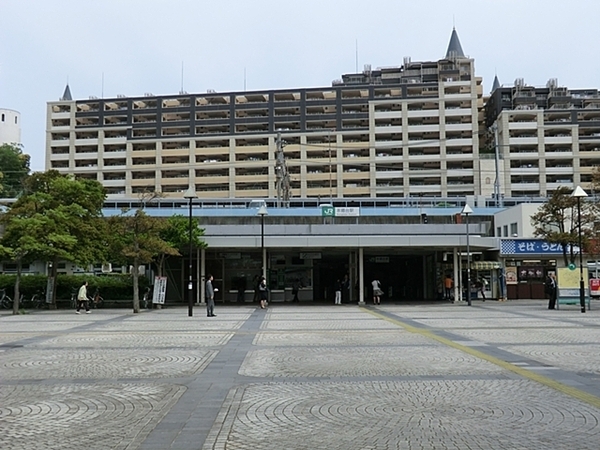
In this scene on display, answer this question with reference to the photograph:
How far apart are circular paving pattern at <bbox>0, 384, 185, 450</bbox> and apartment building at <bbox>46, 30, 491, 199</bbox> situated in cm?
8243

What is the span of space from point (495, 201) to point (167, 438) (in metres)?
53.8

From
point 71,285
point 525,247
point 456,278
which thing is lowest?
point 71,285

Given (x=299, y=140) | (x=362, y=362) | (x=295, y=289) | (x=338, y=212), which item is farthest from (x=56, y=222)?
(x=299, y=140)

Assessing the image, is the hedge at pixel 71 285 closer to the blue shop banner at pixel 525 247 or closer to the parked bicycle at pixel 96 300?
the parked bicycle at pixel 96 300

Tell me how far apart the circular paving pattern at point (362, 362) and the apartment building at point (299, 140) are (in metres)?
78.2

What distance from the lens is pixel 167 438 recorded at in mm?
6363

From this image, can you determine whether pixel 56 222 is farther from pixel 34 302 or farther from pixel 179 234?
pixel 179 234

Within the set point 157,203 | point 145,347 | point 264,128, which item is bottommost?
point 145,347

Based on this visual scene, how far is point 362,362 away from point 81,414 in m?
5.36

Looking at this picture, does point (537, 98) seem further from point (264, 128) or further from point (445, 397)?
point (445, 397)

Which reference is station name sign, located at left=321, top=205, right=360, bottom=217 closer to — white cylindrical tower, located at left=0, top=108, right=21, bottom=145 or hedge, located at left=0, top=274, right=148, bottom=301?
hedge, located at left=0, top=274, right=148, bottom=301

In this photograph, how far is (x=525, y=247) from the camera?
37.4m

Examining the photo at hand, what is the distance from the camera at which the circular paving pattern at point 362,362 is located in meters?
10.4

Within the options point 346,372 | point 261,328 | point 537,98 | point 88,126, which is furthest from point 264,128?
point 346,372
